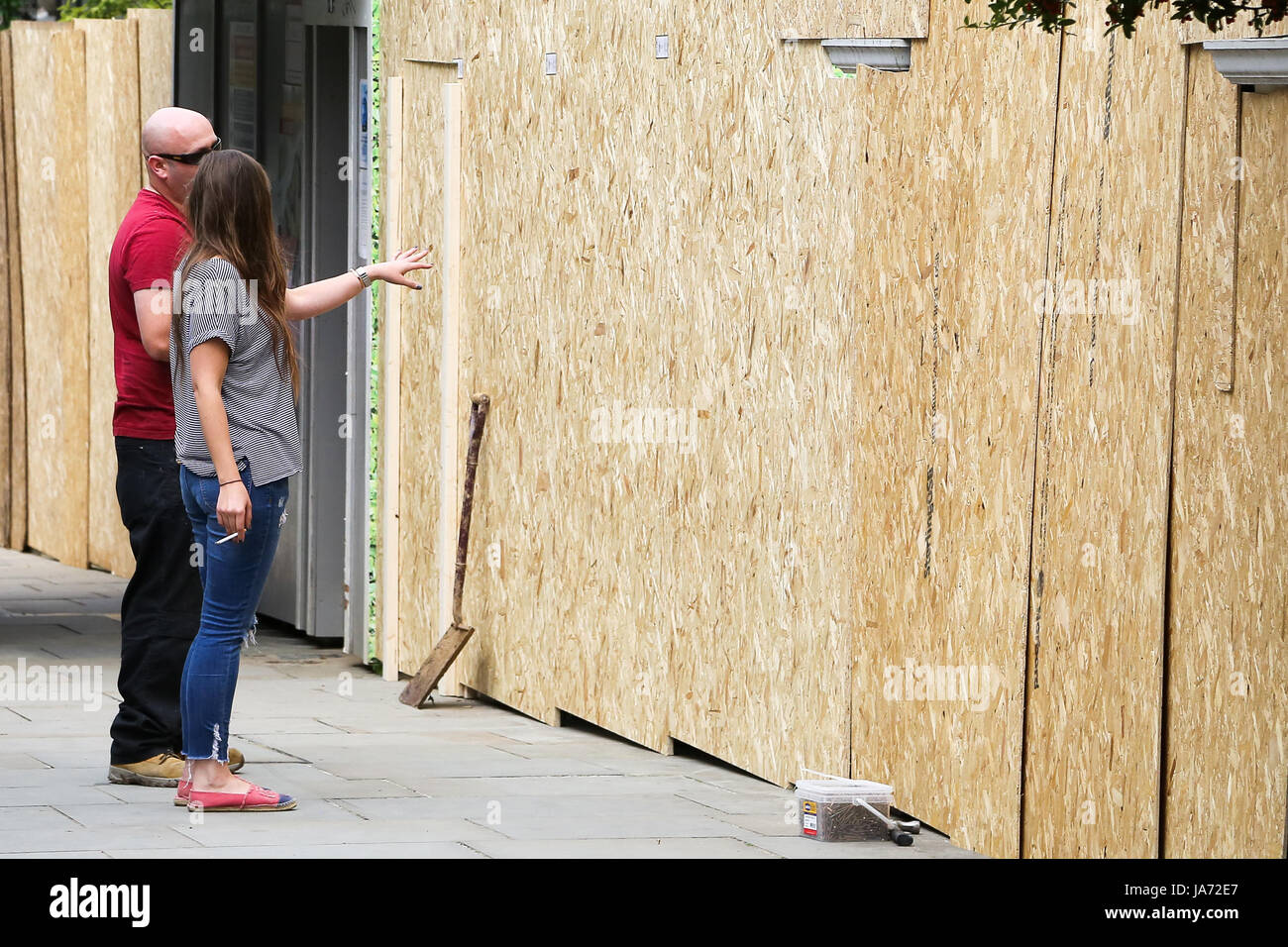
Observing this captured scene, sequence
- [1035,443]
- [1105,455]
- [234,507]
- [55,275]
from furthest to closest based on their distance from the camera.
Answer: [55,275] → [234,507] → [1035,443] → [1105,455]

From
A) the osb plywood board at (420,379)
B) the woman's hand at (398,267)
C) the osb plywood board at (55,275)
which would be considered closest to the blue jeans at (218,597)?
the woman's hand at (398,267)

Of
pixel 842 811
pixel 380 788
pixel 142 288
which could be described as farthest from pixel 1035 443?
pixel 142 288

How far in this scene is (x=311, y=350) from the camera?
10.5 meters

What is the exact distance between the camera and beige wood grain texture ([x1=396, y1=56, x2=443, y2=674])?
9258 mm

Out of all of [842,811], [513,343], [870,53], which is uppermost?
[870,53]

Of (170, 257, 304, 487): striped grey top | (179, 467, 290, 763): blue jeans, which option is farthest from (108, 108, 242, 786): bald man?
(179, 467, 290, 763): blue jeans

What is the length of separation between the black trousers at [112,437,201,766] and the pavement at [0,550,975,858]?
0.70 ft

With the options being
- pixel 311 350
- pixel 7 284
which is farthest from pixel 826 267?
A: pixel 7 284

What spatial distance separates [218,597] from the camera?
20.9ft

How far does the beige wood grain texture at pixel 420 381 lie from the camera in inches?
364

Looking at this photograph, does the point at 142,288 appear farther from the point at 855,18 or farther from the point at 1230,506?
the point at 1230,506

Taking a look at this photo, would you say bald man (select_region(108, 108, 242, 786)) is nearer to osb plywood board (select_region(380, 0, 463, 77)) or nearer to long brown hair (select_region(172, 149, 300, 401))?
long brown hair (select_region(172, 149, 300, 401))

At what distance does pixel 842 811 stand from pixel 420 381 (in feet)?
12.3

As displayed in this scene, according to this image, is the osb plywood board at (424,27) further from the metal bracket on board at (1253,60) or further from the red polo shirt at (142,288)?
the metal bracket on board at (1253,60)
